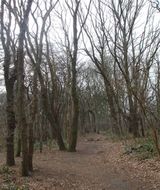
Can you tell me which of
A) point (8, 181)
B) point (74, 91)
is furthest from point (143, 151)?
point (8, 181)

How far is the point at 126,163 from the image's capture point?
18828 mm

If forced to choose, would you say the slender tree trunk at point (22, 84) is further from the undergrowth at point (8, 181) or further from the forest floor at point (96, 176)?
the forest floor at point (96, 176)

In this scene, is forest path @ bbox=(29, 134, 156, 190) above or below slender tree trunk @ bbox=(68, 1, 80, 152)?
below

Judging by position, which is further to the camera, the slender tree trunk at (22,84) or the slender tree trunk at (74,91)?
the slender tree trunk at (74,91)

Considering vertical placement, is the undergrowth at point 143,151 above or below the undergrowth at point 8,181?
above

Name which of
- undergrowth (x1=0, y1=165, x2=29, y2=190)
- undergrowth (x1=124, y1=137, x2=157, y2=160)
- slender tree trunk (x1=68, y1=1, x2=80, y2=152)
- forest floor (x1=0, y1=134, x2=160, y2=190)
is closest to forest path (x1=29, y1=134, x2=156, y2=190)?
forest floor (x1=0, y1=134, x2=160, y2=190)

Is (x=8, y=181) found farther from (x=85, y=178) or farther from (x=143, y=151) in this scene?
(x=143, y=151)

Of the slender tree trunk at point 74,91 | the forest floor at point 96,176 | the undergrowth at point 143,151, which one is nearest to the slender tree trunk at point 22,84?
the forest floor at point 96,176

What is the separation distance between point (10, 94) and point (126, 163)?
5.98 m

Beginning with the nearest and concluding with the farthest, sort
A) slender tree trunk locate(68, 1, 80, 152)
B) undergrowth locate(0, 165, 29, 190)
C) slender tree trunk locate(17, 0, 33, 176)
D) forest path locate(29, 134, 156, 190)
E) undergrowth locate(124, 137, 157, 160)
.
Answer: undergrowth locate(0, 165, 29, 190)
forest path locate(29, 134, 156, 190)
slender tree trunk locate(17, 0, 33, 176)
undergrowth locate(124, 137, 157, 160)
slender tree trunk locate(68, 1, 80, 152)

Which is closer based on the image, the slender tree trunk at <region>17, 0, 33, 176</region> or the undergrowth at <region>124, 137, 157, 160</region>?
the slender tree trunk at <region>17, 0, 33, 176</region>

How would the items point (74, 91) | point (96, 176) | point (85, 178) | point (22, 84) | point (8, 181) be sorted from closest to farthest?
point (8, 181), point (22, 84), point (85, 178), point (96, 176), point (74, 91)

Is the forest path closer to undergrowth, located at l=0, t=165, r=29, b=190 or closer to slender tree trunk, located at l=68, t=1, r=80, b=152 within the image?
undergrowth, located at l=0, t=165, r=29, b=190

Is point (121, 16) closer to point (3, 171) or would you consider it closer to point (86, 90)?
point (3, 171)
